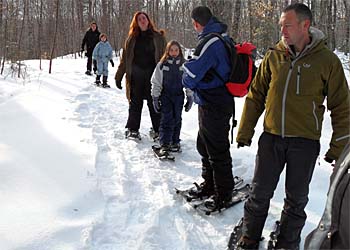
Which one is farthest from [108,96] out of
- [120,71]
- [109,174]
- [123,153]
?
[109,174]

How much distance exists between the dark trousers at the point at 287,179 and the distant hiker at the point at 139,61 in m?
3.59

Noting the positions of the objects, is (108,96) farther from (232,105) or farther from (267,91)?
(267,91)

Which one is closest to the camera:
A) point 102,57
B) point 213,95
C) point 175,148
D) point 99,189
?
point 213,95

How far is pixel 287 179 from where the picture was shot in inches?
115

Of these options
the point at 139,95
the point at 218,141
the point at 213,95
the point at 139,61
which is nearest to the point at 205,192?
the point at 218,141

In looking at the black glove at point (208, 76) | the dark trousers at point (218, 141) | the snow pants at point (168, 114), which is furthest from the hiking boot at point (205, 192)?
the snow pants at point (168, 114)

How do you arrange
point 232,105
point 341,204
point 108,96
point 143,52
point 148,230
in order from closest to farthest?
1. point 341,204
2. point 148,230
3. point 232,105
4. point 143,52
5. point 108,96

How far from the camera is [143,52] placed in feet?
20.4

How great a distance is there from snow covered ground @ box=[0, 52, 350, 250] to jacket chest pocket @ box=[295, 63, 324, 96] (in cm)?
84

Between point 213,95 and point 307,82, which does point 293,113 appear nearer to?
point 307,82

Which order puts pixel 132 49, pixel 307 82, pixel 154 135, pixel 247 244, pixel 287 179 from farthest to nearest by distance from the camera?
1. pixel 154 135
2. pixel 132 49
3. pixel 247 244
4. pixel 287 179
5. pixel 307 82

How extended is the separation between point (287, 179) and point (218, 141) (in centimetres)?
99

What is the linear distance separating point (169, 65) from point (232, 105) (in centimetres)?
196

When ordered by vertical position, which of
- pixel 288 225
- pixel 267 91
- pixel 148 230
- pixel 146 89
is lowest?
pixel 148 230
